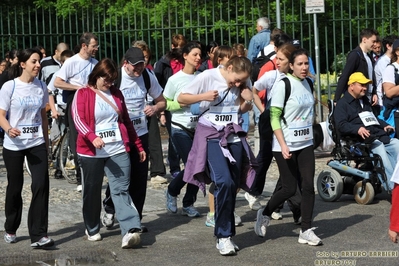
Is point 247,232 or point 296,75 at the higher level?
point 296,75

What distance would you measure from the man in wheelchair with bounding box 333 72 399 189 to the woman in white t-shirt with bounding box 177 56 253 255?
2638 millimetres

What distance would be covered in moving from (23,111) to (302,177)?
259 cm

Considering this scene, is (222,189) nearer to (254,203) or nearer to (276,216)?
(276,216)

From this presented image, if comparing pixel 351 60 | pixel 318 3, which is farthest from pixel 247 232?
pixel 318 3

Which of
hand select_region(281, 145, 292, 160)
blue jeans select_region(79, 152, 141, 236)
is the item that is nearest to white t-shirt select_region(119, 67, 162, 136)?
blue jeans select_region(79, 152, 141, 236)

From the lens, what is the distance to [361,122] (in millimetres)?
11312

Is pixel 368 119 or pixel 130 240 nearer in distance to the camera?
pixel 130 240

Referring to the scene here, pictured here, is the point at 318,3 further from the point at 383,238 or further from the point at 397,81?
the point at 383,238

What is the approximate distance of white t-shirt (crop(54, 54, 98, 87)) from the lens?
1146 cm

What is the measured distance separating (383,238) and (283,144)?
1.34m

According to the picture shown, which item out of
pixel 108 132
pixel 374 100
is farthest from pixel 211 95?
pixel 374 100

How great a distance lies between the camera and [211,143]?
28.9 ft

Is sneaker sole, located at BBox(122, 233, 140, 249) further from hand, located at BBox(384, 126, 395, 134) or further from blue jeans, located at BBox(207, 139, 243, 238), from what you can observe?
hand, located at BBox(384, 126, 395, 134)

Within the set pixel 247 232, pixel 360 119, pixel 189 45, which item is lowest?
pixel 247 232
